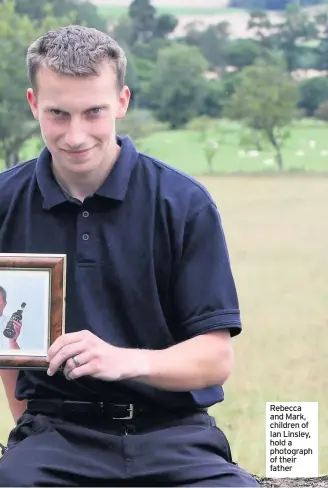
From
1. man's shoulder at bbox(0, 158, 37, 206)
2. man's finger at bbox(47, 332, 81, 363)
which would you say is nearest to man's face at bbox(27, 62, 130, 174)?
man's shoulder at bbox(0, 158, 37, 206)

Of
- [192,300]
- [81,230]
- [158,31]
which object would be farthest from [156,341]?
[158,31]

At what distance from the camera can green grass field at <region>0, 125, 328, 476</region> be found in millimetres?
3158

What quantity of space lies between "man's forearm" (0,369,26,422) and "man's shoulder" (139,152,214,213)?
21.4 inches

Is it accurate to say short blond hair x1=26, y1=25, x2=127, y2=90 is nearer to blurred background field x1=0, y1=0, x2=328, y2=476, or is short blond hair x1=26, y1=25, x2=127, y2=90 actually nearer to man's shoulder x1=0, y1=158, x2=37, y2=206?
man's shoulder x1=0, y1=158, x2=37, y2=206

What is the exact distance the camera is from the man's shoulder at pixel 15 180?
211 centimetres

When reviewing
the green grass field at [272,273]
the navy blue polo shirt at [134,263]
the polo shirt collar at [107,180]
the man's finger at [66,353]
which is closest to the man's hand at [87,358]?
the man's finger at [66,353]

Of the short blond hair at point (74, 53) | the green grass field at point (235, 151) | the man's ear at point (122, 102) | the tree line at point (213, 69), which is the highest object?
the tree line at point (213, 69)

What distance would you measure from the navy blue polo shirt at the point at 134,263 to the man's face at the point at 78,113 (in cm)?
9

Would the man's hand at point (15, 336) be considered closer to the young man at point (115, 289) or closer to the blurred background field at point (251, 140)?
the young man at point (115, 289)

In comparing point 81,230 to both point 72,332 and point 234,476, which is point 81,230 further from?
point 234,476

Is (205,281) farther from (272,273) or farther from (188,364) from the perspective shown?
(272,273)

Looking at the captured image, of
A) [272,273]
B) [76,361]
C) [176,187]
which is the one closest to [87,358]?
[76,361]

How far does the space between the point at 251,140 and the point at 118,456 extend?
4.96 feet

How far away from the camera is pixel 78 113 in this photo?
1.94m
